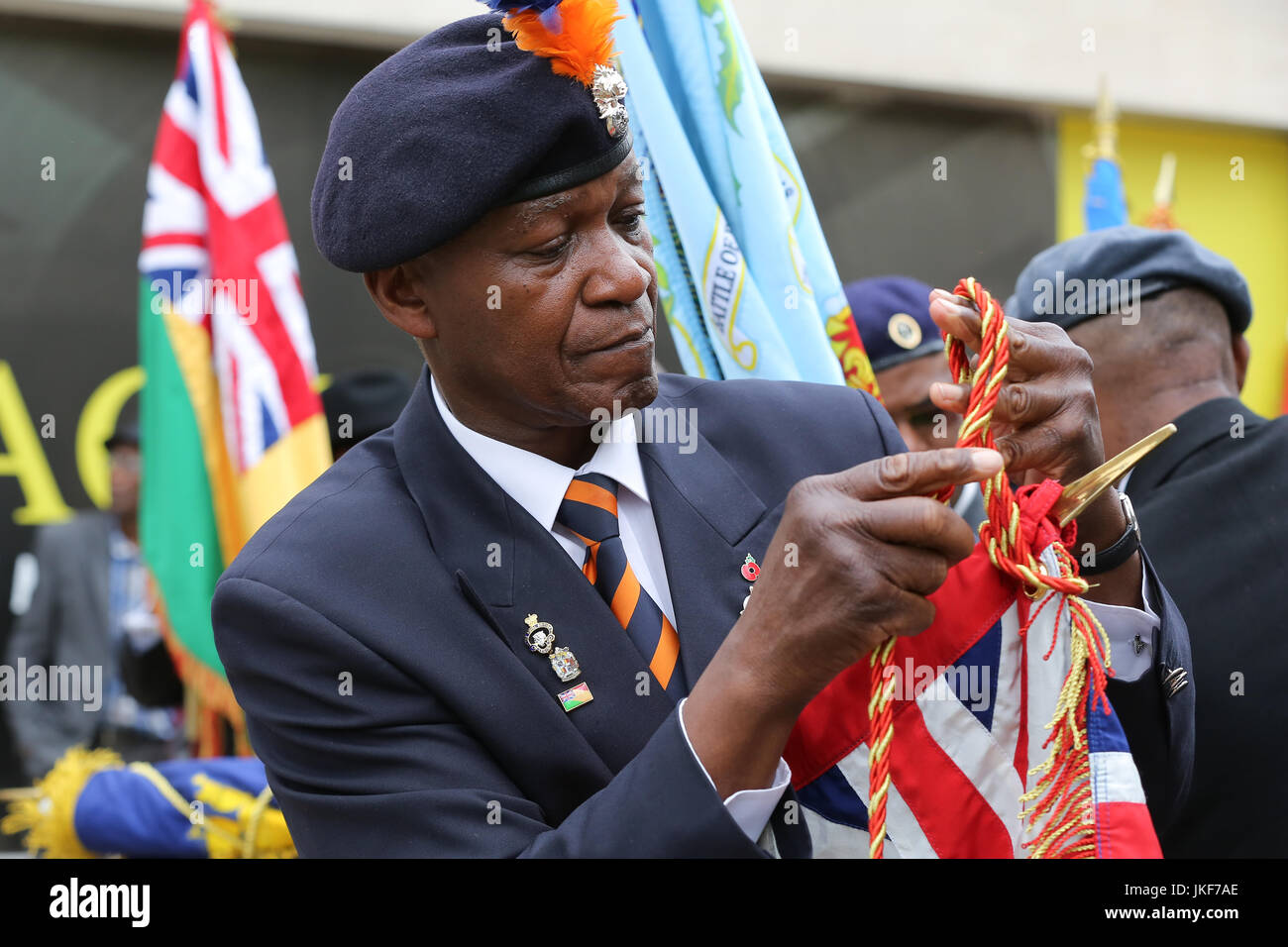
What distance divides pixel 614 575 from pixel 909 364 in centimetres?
208

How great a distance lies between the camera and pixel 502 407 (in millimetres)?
1825

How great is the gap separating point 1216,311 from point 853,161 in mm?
5565

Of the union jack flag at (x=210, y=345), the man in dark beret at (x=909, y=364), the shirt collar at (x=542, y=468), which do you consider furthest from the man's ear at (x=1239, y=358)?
the union jack flag at (x=210, y=345)

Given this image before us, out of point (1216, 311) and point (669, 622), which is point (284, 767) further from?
point (1216, 311)

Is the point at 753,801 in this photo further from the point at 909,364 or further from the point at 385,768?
the point at 909,364

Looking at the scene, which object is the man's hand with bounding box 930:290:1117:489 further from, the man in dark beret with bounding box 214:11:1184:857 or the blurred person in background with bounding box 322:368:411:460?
the blurred person in background with bounding box 322:368:411:460

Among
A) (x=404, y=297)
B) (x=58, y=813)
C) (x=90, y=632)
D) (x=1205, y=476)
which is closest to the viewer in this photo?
(x=404, y=297)

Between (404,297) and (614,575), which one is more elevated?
(404,297)

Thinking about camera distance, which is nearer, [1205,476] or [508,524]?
[508,524]

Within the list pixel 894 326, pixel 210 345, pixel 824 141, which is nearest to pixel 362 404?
pixel 210 345

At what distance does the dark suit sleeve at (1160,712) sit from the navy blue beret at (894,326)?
192 centimetres

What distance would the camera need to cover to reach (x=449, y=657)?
1647mm
